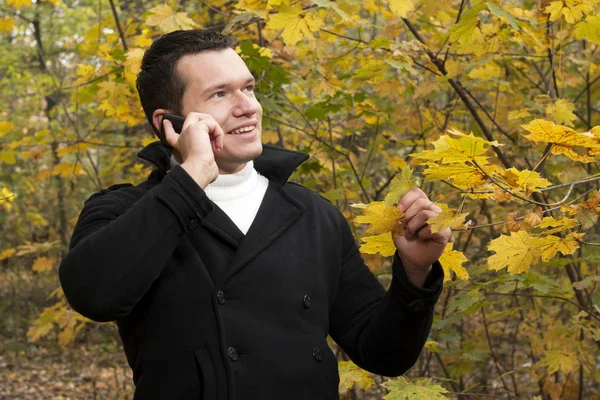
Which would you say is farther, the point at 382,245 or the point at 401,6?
the point at 401,6

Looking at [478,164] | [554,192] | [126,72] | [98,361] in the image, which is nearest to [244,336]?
[478,164]

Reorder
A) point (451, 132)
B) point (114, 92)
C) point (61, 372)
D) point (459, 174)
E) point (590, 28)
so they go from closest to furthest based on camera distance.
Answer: point (451, 132) → point (459, 174) → point (590, 28) → point (114, 92) → point (61, 372)

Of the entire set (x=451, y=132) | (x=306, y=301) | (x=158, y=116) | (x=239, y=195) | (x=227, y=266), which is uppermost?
(x=451, y=132)

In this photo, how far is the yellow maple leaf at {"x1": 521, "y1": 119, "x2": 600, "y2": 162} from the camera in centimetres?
153

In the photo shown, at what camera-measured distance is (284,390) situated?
187 cm

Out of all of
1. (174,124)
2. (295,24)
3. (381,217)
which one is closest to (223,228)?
(174,124)

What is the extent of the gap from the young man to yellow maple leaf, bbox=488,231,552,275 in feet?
0.45

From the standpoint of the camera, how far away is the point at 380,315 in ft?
6.78

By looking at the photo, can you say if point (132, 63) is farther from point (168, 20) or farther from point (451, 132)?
point (451, 132)

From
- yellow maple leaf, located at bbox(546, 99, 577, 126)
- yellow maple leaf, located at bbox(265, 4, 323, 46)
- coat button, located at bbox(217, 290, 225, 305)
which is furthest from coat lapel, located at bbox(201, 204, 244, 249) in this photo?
yellow maple leaf, located at bbox(546, 99, 577, 126)

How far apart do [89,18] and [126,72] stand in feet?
23.9

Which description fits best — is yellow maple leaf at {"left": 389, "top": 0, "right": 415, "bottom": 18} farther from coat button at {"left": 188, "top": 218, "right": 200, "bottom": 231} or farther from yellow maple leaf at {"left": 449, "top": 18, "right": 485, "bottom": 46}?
coat button at {"left": 188, "top": 218, "right": 200, "bottom": 231}

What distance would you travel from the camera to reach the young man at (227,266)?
1.69 m

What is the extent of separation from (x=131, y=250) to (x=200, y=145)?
12.1 inches
